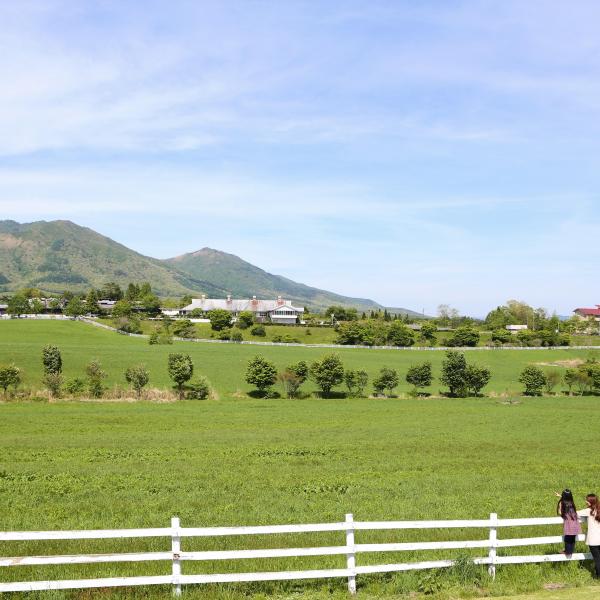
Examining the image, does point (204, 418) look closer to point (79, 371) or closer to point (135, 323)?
point (79, 371)

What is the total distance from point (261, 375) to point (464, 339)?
Answer: 3199 inches

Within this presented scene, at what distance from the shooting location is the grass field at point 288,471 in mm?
13758

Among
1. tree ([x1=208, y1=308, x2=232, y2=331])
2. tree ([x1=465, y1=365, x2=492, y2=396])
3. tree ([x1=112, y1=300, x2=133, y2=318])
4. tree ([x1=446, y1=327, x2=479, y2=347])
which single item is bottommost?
tree ([x1=465, y1=365, x2=492, y2=396])

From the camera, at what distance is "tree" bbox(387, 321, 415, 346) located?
5664 inches

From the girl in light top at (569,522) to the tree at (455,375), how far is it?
70.3m

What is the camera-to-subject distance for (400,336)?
144 metres

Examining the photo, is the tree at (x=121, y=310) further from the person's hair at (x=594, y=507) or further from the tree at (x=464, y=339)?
the person's hair at (x=594, y=507)

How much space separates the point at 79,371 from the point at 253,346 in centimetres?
4775

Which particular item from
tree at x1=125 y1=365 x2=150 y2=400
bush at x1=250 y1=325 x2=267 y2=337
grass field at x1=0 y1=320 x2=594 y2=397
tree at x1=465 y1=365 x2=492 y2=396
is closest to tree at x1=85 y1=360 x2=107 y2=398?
tree at x1=125 y1=365 x2=150 y2=400

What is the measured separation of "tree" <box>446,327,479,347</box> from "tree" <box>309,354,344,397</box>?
239ft

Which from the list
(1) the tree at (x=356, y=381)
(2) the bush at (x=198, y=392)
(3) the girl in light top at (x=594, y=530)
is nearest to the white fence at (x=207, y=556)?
(3) the girl in light top at (x=594, y=530)

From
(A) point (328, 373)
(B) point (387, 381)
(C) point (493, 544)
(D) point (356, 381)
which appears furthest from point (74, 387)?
(C) point (493, 544)

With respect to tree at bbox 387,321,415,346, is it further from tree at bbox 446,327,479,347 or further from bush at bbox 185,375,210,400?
bush at bbox 185,375,210,400

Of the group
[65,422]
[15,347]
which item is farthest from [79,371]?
[65,422]
